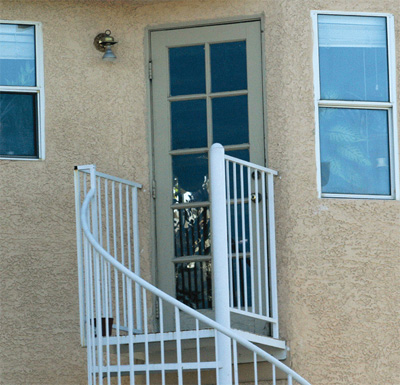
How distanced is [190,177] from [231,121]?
602mm

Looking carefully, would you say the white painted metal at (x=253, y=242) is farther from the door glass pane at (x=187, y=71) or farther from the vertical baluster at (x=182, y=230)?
the door glass pane at (x=187, y=71)

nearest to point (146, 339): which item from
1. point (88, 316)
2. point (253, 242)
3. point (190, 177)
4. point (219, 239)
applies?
point (88, 316)

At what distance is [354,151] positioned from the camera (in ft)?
27.7

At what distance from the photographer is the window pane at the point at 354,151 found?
27.5ft

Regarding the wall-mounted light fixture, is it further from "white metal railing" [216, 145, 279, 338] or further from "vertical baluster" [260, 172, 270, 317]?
"vertical baluster" [260, 172, 270, 317]

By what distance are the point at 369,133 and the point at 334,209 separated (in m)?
0.79

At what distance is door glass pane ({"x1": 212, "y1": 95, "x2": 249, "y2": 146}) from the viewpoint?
8.58 metres

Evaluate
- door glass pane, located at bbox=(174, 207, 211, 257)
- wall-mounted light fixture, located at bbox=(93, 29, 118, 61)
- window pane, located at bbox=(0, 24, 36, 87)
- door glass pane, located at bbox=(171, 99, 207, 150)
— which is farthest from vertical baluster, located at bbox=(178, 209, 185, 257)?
window pane, located at bbox=(0, 24, 36, 87)

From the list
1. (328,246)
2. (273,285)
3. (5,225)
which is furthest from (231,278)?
(5,225)

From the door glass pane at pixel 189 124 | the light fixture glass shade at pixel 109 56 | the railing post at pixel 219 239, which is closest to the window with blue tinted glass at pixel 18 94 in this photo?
the light fixture glass shade at pixel 109 56

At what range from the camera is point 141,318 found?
A: 834 centimetres

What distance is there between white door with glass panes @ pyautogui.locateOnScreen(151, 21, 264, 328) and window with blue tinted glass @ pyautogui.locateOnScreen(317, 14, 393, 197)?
557 mm

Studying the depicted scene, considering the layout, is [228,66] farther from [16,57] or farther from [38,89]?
[16,57]

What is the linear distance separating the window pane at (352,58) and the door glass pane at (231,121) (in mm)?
725
